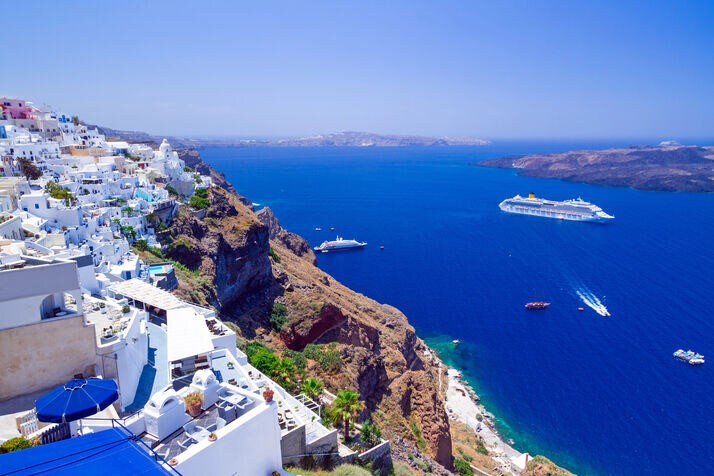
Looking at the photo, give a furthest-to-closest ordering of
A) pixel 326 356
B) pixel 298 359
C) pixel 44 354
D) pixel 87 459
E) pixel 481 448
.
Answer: pixel 481 448
pixel 326 356
pixel 298 359
pixel 44 354
pixel 87 459

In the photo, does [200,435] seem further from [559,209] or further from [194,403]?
[559,209]

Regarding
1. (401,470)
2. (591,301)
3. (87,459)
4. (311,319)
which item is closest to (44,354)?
(87,459)

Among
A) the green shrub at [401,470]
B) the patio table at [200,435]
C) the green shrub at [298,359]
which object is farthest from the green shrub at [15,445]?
the green shrub at [298,359]

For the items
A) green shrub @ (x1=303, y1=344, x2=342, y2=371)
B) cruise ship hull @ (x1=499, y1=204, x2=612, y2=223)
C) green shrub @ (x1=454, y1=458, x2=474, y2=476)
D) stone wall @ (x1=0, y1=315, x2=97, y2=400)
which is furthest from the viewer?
cruise ship hull @ (x1=499, y1=204, x2=612, y2=223)

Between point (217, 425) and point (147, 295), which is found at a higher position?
point (147, 295)

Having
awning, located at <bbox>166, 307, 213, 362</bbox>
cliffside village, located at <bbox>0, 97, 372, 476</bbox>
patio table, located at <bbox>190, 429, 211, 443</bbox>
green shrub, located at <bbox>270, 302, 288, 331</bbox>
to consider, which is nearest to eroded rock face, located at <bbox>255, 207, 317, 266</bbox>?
green shrub, located at <bbox>270, 302, 288, 331</bbox>

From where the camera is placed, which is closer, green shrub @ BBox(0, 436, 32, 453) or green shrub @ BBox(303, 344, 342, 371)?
green shrub @ BBox(0, 436, 32, 453)

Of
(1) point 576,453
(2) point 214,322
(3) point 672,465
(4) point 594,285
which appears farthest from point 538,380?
(2) point 214,322

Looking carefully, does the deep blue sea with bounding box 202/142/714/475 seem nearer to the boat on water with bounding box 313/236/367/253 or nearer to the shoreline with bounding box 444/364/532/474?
the shoreline with bounding box 444/364/532/474
